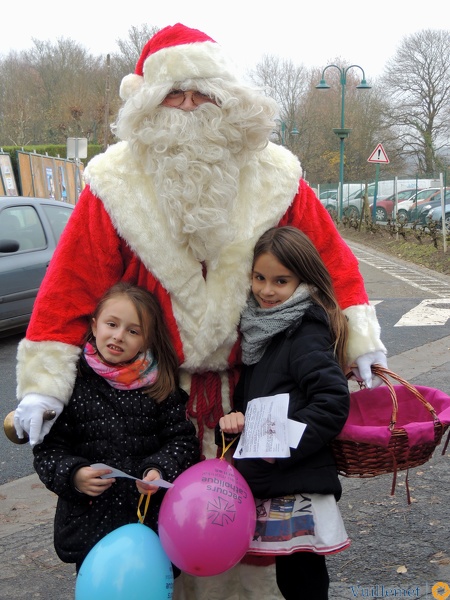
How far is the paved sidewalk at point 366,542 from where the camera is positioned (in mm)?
2658

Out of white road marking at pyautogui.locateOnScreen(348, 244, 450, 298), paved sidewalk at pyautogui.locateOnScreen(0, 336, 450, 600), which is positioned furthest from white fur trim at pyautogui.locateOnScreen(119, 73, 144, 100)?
white road marking at pyautogui.locateOnScreen(348, 244, 450, 298)

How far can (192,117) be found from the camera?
7.30 ft

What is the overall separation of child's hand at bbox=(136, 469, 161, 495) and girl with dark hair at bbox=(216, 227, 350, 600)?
0.25 metres

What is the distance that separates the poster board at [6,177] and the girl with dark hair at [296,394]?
59.8 ft

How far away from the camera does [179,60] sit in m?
2.27

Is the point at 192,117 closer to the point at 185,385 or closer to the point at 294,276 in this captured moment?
the point at 294,276

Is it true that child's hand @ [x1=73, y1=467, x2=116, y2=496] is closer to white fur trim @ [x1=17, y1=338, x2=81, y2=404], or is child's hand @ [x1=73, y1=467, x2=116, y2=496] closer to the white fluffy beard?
white fur trim @ [x1=17, y1=338, x2=81, y2=404]

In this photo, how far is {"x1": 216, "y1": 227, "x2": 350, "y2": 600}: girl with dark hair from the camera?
1.96 m

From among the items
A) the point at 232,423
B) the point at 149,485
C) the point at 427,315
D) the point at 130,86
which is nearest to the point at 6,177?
the point at 427,315

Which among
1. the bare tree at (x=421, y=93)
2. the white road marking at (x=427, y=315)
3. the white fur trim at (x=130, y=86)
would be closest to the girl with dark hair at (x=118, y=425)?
the white fur trim at (x=130, y=86)

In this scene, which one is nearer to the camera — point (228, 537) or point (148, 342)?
point (228, 537)

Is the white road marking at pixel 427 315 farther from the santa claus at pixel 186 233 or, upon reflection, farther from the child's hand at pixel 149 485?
the child's hand at pixel 149 485

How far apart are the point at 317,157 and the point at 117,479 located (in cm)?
4142

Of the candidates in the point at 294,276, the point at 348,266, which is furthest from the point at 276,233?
the point at 348,266
